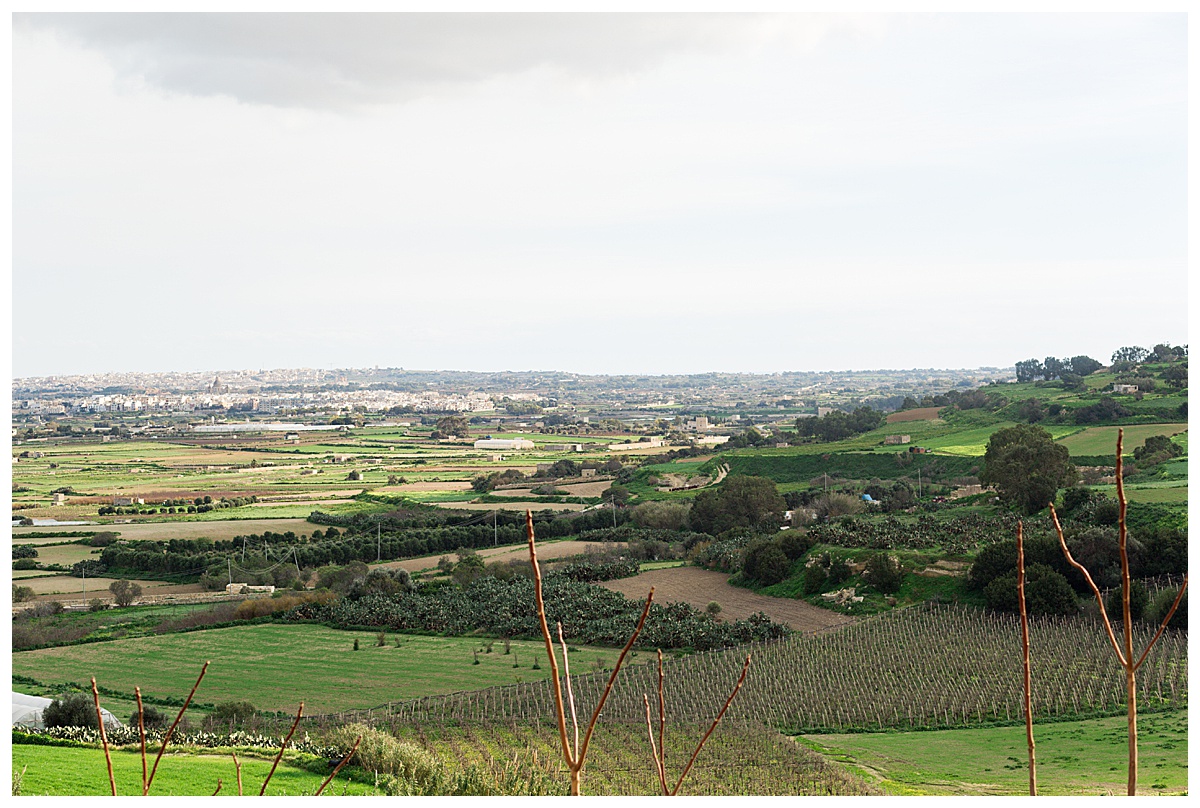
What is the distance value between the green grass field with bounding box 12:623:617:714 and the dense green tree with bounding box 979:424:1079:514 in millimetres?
12533

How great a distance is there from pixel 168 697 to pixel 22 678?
2.79m

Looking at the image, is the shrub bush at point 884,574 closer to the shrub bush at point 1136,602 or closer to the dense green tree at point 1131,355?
the shrub bush at point 1136,602

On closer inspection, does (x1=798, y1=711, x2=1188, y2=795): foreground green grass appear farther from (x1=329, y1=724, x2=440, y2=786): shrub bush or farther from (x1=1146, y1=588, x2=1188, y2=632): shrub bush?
(x1=329, y1=724, x2=440, y2=786): shrub bush

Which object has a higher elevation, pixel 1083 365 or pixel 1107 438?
pixel 1083 365

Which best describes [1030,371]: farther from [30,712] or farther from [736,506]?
[30,712]

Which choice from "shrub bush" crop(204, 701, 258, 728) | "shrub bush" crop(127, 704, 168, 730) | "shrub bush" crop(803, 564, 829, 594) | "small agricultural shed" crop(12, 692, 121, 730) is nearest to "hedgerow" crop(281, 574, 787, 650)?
"shrub bush" crop(803, 564, 829, 594)

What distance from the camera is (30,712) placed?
1027cm

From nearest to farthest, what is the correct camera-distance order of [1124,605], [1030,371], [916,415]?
[1124,605], [916,415], [1030,371]

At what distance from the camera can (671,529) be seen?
1160 inches

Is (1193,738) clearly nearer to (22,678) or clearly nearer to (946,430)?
(22,678)

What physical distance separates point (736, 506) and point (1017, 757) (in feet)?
62.9

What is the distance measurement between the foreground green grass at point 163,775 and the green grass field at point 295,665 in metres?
5.43

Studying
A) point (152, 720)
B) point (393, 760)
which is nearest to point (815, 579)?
point (152, 720)

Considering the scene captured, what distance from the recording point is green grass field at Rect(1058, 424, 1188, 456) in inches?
1122
